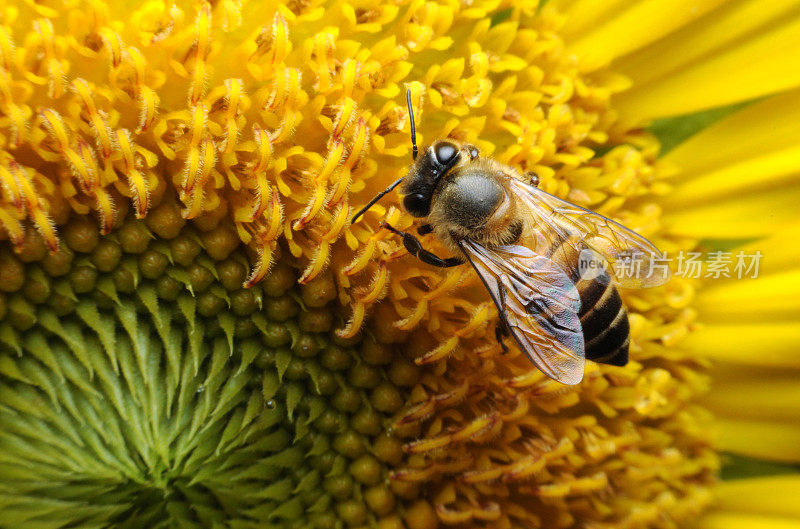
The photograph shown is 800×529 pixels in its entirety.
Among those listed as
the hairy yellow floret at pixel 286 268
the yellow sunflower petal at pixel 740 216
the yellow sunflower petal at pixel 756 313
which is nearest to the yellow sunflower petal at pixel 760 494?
the yellow sunflower petal at pixel 756 313

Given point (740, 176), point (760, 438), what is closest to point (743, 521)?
point (760, 438)

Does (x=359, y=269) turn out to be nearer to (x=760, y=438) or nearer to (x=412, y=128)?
(x=412, y=128)

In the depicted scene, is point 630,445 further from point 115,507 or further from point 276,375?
point 115,507

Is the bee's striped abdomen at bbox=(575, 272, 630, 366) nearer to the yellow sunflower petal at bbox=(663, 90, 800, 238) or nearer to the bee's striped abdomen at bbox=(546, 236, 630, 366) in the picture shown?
the bee's striped abdomen at bbox=(546, 236, 630, 366)


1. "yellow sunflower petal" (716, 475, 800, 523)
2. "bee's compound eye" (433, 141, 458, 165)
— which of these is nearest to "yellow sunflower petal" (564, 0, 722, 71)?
"bee's compound eye" (433, 141, 458, 165)

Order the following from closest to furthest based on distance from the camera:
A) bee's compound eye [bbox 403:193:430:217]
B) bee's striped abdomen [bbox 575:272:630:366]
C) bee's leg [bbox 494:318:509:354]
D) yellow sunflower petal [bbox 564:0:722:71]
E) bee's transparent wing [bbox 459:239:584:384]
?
bee's transparent wing [bbox 459:239:584:384]
bee's striped abdomen [bbox 575:272:630:366]
bee's compound eye [bbox 403:193:430:217]
bee's leg [bbox 494:318:509:354]
yellow sunflower petal [bbox 564:0:722:71]
